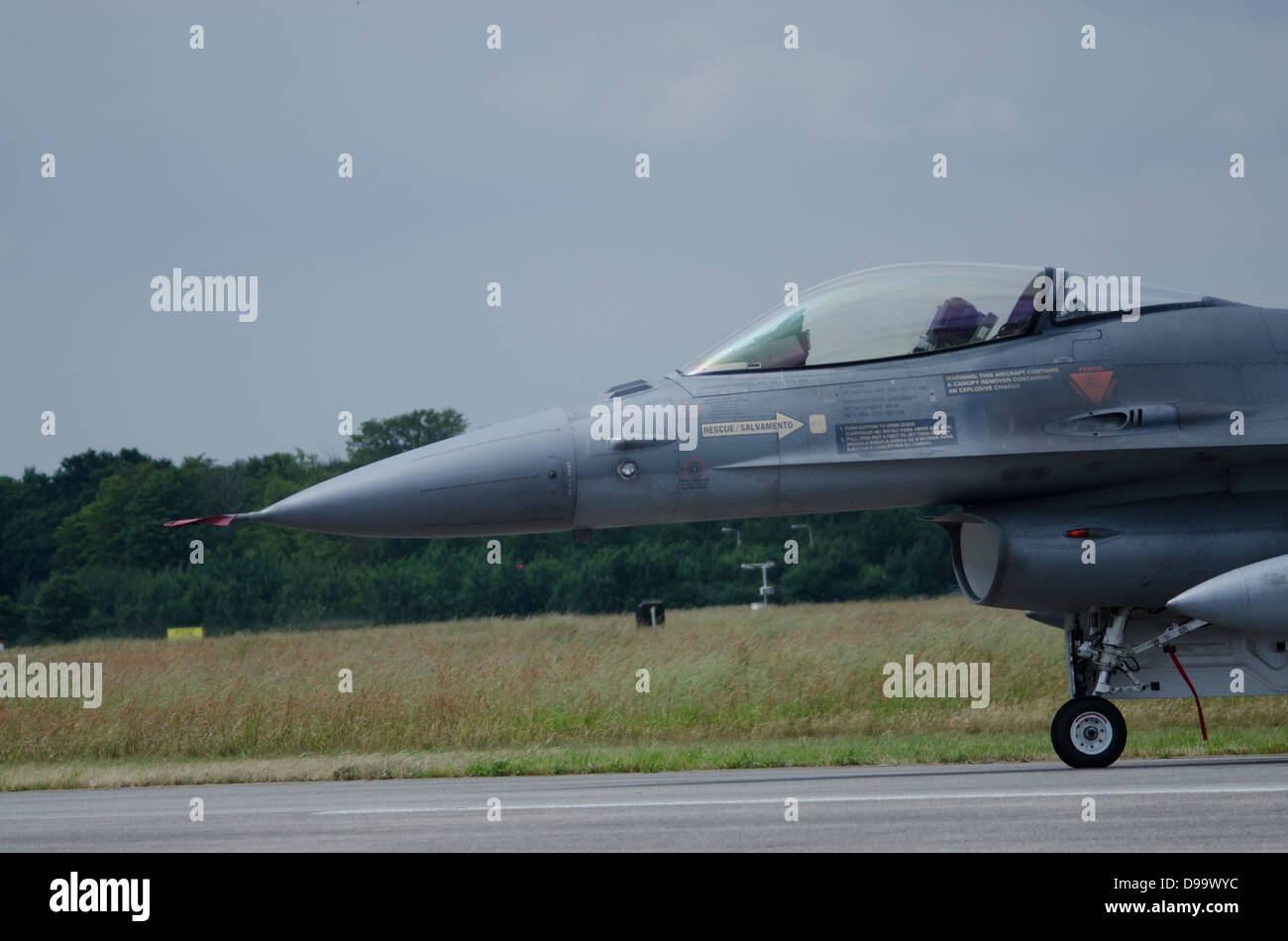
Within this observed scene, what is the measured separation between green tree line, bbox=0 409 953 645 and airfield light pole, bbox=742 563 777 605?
37cm

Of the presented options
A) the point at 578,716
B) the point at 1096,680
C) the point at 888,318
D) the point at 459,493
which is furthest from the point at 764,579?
the point at 459,493

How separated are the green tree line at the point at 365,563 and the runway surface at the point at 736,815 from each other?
30809 millimetres

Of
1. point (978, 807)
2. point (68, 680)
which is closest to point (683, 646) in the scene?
point (68, 680)

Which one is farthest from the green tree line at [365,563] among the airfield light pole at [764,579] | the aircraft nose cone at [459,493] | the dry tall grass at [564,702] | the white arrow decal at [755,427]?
the white arrow decal at [755,427]

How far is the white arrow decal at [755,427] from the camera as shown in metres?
9.75

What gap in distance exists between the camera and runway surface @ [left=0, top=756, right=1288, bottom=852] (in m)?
6.10

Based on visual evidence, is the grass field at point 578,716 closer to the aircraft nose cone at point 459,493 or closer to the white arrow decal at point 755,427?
the aircraft nose cone at point 459,493

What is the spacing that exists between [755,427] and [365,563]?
3810 cm

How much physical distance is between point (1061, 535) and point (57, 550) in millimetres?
44636

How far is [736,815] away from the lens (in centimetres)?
718

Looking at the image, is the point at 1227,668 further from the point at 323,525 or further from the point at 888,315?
the point at 323,525

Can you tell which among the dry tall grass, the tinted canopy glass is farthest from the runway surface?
the dry tall grass

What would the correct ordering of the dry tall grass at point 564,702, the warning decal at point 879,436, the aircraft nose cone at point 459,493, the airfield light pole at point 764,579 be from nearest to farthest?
the aircraft nose cone at point 459,493 → the warning decal at point 879,436 → the dry tall grass at point 564,702 → the airfield light pole at point 764,579

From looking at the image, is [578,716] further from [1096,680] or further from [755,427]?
[755,427]
